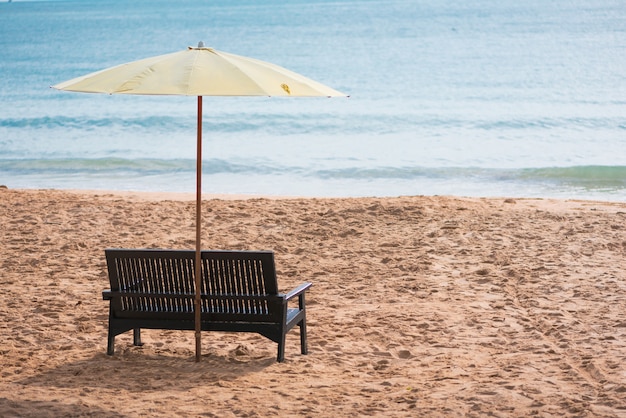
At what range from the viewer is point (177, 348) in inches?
229

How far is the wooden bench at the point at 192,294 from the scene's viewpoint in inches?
207

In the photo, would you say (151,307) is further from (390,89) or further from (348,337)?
(390,89)

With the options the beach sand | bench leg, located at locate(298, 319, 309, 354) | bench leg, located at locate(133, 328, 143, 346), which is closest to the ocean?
the beach sand

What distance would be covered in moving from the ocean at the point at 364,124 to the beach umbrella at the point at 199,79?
35.3 feet

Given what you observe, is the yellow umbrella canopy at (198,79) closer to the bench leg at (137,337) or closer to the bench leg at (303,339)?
the bench leg at (303,339)

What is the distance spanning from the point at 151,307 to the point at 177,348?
47 cm

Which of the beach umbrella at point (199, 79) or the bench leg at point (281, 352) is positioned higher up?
the beach umbrella at point (199, 79)

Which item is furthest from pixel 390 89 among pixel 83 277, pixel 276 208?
pixel 83 277

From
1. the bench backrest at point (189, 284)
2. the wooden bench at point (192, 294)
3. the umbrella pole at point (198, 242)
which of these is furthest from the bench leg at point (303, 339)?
the umbrella pole at point (198, 242)

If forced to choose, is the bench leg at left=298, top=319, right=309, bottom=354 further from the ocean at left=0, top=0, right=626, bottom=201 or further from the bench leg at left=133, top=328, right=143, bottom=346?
the ocean at left=0, top=0, right=626, bottom=201

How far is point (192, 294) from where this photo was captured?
5383 mm

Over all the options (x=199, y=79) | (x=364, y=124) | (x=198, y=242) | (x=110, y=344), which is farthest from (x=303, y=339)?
(x=364, y=124)

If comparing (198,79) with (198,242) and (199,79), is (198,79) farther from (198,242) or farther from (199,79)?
(198,242)

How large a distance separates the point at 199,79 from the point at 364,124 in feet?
72.5
